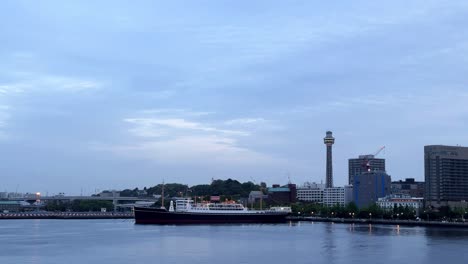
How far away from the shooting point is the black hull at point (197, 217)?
92.2m

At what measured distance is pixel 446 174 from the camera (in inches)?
5635

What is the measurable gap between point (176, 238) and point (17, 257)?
18.6m

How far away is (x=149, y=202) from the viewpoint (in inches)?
6929

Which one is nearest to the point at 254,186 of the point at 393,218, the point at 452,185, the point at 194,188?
the point at 194,188

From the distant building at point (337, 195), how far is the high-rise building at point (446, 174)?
75.7 feet

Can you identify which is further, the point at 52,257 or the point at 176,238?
the point at 176,238

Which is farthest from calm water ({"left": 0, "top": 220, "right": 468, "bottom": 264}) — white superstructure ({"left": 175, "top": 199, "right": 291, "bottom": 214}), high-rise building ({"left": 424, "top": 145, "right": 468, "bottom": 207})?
high-rise building ({"left": 424, "top": 145, "right": 468, "bottom": 207})

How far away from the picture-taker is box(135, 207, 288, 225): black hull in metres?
92.2

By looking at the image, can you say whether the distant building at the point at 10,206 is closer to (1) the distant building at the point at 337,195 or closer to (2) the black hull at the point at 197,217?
(1) the distant building at the point at 337,195

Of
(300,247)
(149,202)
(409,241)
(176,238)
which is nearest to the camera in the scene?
(300,247)

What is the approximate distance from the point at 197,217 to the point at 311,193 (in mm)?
90689

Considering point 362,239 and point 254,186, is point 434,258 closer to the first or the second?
point 362,239

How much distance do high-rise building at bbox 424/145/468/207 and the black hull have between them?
54326 mm

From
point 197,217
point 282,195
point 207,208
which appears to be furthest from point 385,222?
point 282,195
